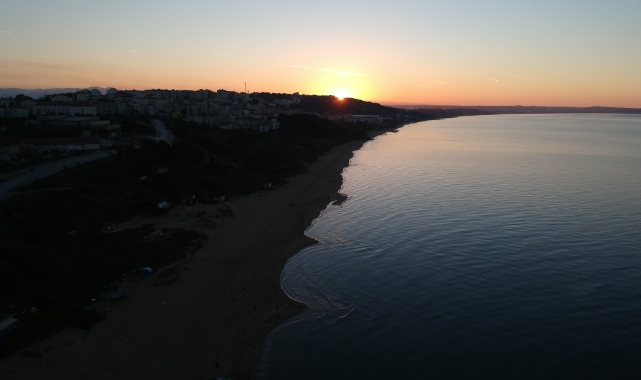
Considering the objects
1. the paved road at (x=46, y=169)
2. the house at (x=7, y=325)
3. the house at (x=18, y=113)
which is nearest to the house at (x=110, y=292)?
the house at (x=7, y=325)

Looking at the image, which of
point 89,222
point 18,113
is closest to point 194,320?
point 89,222

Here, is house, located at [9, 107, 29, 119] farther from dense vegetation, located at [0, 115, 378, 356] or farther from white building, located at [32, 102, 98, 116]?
dense vegetation, located at [0, 115, 378, 356]

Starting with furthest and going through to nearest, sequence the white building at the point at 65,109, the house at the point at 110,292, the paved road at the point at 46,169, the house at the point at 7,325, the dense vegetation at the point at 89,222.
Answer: the white building at the point at 65,109
the paved road at the point at 46,169
the house at the point at 110,292
the dense vegetation at the point at 89,222
the house at the point at 7,325

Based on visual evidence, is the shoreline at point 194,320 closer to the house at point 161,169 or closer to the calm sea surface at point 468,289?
the calm sea surface at point 468,289

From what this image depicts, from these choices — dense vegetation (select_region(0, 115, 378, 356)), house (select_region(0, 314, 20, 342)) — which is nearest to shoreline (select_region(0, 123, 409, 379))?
house (select_region(0, 314, 20, 342))

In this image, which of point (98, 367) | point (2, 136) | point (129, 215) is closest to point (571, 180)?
point (129, 215)

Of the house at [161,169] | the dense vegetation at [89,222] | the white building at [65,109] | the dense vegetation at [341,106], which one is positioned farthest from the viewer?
the dense vegetation at [341,106]
